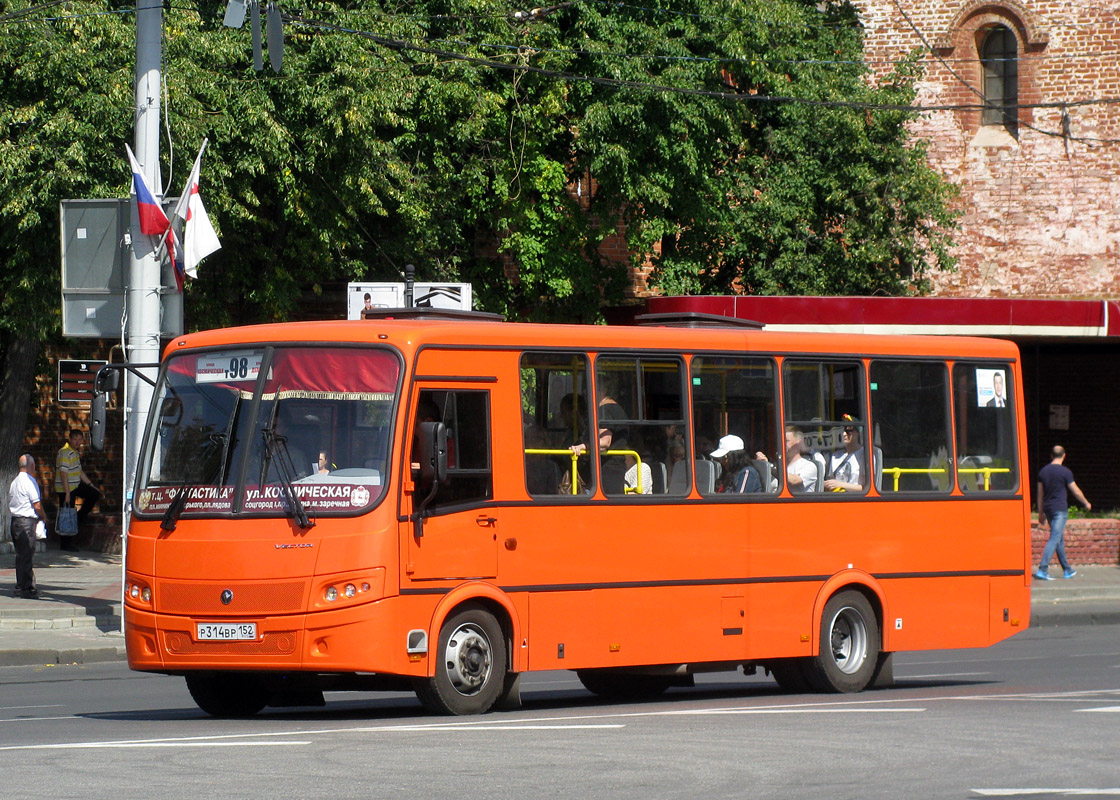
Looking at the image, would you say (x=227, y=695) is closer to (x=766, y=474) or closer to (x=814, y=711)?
(x=814, y=711)

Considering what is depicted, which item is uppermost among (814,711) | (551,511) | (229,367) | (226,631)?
(229,367)

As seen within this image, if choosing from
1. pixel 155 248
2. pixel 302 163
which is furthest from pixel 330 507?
pixel 302 163

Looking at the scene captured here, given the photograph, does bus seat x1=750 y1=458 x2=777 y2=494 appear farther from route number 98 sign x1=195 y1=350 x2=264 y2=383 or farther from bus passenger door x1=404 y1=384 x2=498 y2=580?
route number 98 sign x1=195 y1=350 x2=264 y2=383

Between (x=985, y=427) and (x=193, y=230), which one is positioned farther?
(x=193, y=230)

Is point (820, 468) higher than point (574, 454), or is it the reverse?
point (574, 454)

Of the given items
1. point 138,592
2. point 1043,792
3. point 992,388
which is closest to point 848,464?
point 992,388

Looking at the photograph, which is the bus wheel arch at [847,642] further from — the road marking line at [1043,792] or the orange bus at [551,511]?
the road marking line at [1043,792]

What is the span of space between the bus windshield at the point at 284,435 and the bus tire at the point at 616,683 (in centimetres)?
339

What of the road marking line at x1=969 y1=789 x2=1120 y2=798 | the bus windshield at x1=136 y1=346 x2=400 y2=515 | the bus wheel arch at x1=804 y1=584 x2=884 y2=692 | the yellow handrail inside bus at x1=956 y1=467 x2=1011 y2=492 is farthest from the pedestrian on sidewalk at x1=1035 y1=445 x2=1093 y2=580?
the road marking line at x1=969 y1=789 x2=1120 y2=798

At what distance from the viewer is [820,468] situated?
13414mm

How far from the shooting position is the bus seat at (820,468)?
13383 millimetres

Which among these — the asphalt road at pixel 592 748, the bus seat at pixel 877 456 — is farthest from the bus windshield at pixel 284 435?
the bus seat at pixel 877 456

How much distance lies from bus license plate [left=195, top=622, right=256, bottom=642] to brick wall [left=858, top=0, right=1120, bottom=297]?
2597 cm

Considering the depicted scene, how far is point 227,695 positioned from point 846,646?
188 inches
